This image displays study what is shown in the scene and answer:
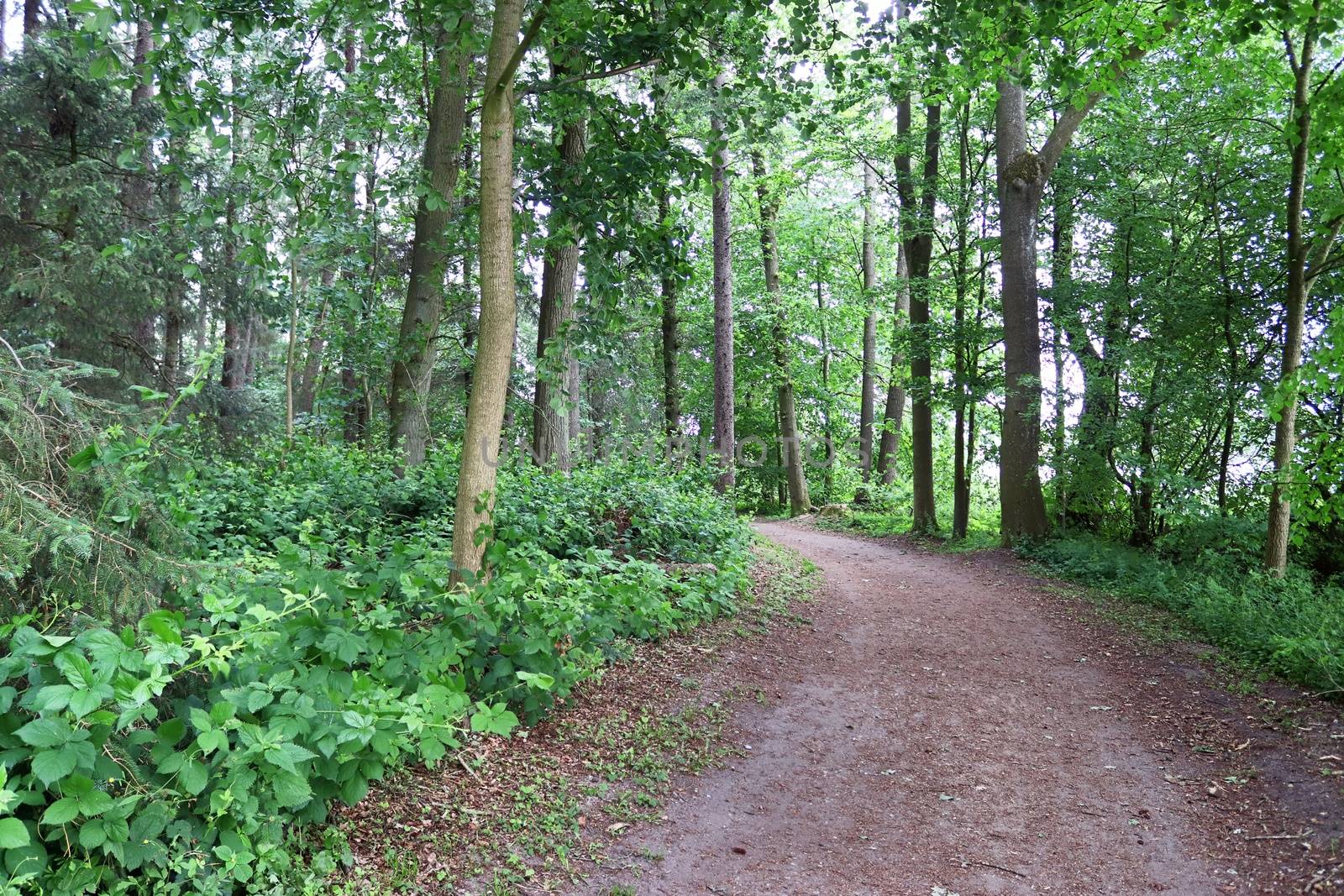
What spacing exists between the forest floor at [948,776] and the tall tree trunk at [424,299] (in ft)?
15.4

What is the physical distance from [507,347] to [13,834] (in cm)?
360

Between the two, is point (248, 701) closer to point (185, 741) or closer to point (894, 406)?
point (185, 741)

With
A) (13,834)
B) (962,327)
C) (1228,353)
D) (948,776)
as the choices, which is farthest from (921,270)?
(13,834)

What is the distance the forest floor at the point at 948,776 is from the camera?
3885 mm

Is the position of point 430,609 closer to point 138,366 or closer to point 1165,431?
point 138,366

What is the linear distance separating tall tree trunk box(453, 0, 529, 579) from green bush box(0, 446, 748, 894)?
312mm

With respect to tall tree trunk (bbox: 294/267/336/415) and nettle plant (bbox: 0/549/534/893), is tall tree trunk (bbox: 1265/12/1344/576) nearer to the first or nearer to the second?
nettle plant (bbox: 0/549/534/893)

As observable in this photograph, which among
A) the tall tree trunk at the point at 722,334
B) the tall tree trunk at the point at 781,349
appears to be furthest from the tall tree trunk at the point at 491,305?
the tall tree trunk at the point at 781,349

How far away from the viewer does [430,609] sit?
183 inches

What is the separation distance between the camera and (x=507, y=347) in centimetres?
533

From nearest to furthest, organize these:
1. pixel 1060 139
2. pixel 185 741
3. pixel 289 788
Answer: pixel 289 788 → pixel 185 741 → pixel 1060 139

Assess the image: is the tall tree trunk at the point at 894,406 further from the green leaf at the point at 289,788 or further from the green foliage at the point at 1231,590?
the green leaf at the point at 289,788

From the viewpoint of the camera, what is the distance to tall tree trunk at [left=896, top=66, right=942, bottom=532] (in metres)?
14.9

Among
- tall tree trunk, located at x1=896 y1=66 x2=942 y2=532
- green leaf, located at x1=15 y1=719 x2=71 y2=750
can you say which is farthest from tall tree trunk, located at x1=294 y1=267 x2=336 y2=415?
green leaf, located at x1=15 y1=719 x2=71 y2=750
